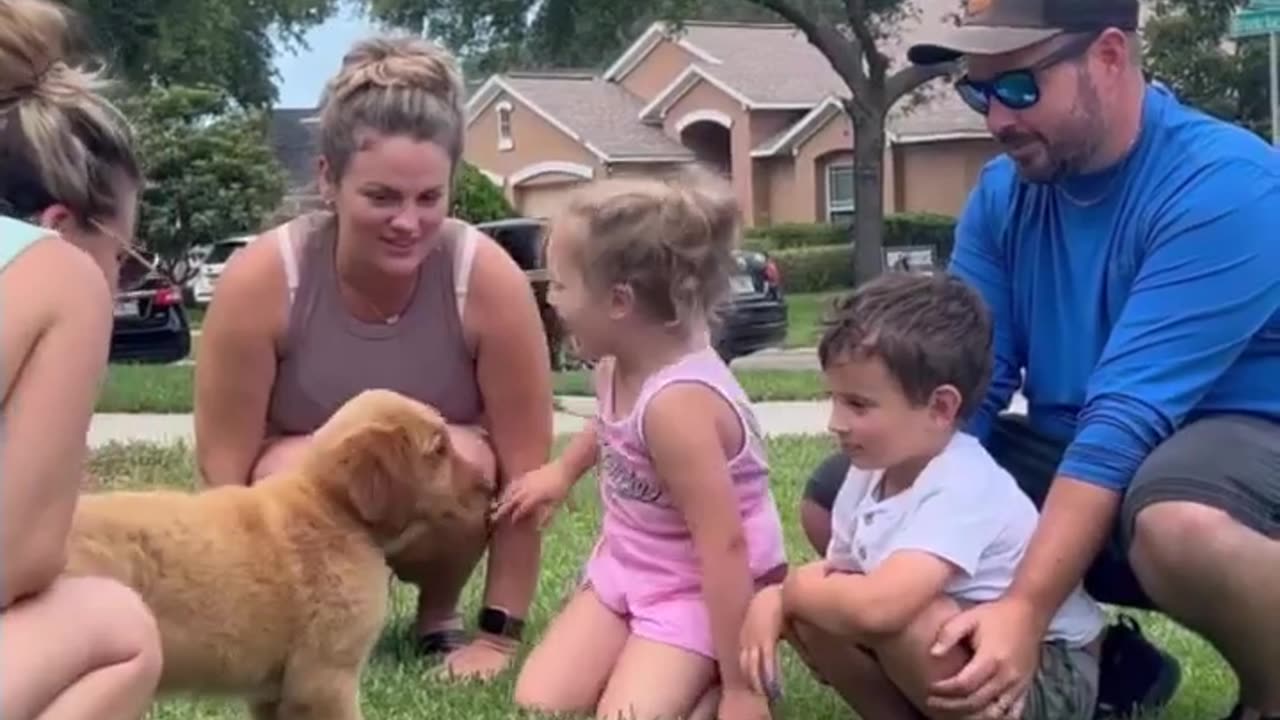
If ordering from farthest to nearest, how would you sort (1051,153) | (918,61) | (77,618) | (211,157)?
(211,157), (918,61), (1051,153), (77,618)

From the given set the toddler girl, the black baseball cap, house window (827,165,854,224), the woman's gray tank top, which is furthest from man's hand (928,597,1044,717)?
house window (827,165,854,224)

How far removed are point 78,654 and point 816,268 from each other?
122 ft

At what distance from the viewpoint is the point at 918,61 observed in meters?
4.59

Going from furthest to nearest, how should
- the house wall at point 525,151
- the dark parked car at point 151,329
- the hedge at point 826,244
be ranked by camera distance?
the house wall at point 525,151
the hedge at point 826,244
the dark parked car at point 151,329

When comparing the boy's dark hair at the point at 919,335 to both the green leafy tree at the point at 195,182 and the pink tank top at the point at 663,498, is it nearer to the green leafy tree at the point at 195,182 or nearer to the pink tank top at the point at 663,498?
the pink tank top at the point at 663,498

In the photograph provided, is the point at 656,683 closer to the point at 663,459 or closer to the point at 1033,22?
the point at 663,459

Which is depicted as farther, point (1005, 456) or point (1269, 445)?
point (1005, 456)

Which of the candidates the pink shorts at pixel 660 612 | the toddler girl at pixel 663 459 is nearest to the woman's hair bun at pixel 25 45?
the toddler girl at pixel 663 459

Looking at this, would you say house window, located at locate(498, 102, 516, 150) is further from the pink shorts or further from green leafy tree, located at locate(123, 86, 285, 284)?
the pink shorts

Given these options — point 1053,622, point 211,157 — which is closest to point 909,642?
point 1053,622

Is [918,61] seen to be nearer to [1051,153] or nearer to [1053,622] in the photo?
[1051,153]

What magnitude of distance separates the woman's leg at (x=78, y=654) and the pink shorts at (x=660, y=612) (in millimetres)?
1465

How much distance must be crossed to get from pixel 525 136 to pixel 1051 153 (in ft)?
167

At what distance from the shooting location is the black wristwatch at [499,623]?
509cm
